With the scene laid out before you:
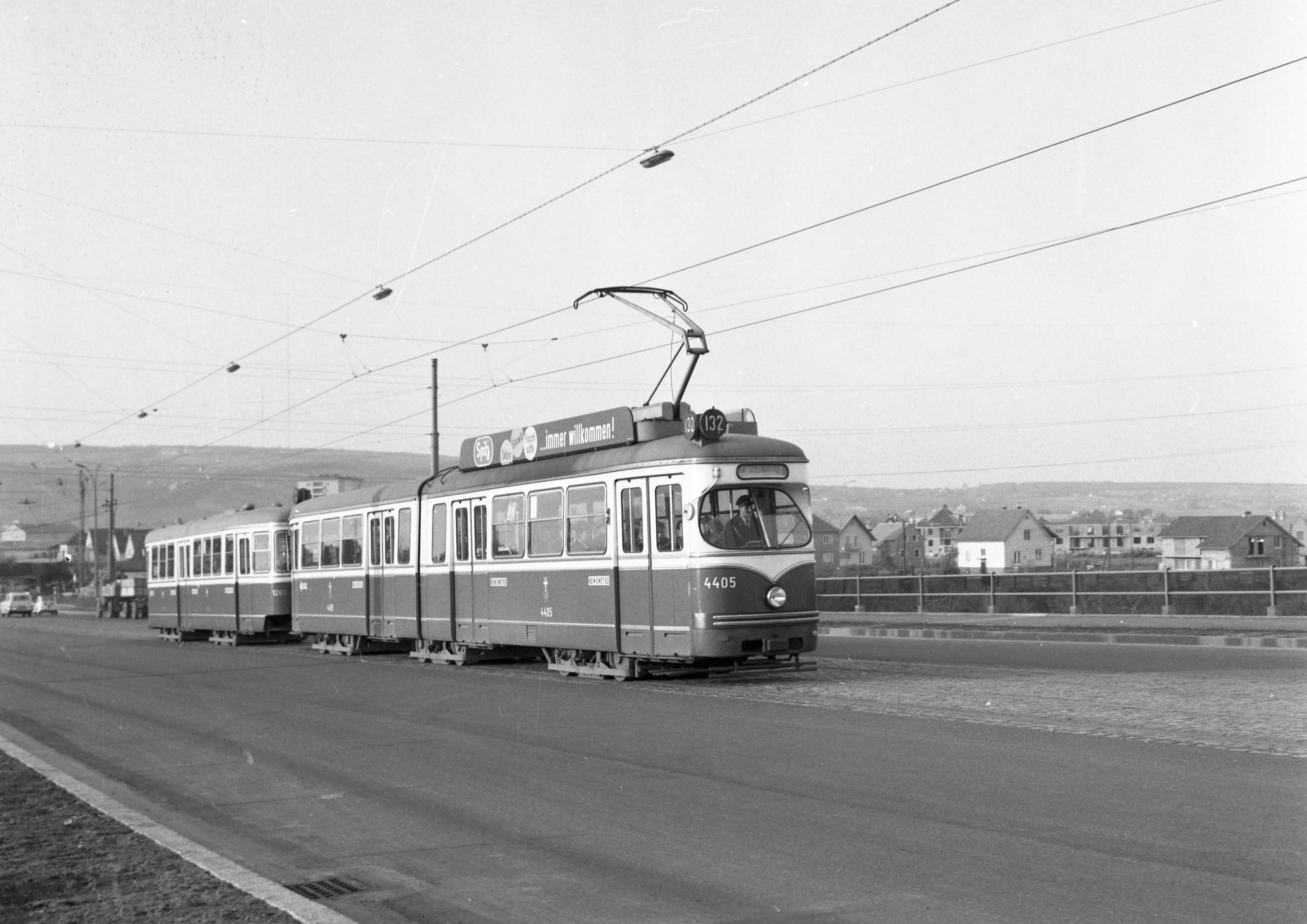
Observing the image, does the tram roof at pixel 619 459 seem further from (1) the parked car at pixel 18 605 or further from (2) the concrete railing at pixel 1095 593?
(1) the parked car at pixel 18 605

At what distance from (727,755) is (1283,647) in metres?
→ 15.6

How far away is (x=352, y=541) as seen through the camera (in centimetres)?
2781

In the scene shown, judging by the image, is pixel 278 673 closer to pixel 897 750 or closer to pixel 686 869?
pixel 897 750

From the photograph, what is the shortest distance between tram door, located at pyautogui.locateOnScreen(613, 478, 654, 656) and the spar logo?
186 inches

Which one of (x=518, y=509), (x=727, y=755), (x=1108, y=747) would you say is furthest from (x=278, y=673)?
(x=1108, y=747)

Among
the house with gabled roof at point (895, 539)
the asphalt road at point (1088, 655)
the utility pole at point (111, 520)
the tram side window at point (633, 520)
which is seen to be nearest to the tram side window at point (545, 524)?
the tram side window at point (633, 520)

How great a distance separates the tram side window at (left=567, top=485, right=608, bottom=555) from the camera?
1928 centimetres

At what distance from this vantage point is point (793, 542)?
1800 centimetres

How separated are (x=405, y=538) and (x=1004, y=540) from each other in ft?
351

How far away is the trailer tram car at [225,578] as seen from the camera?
32656 mm

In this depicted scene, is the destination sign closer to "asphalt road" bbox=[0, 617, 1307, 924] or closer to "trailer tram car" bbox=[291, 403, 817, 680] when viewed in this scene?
"trailer tram car" bbox=[291, 403, 817, 680]

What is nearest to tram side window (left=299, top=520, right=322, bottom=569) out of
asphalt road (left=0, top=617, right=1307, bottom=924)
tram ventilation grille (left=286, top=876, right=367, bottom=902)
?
asphalt road (left=0, top=617, right=1307, bottom=924)

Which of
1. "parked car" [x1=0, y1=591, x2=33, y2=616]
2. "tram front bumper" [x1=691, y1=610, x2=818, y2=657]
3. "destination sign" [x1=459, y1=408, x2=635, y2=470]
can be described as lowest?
"parked car" [x1=0, y1=591, x2=33, y2=616]

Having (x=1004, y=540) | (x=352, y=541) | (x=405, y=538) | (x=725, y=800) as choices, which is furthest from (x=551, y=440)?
(x=1004, y=540)
